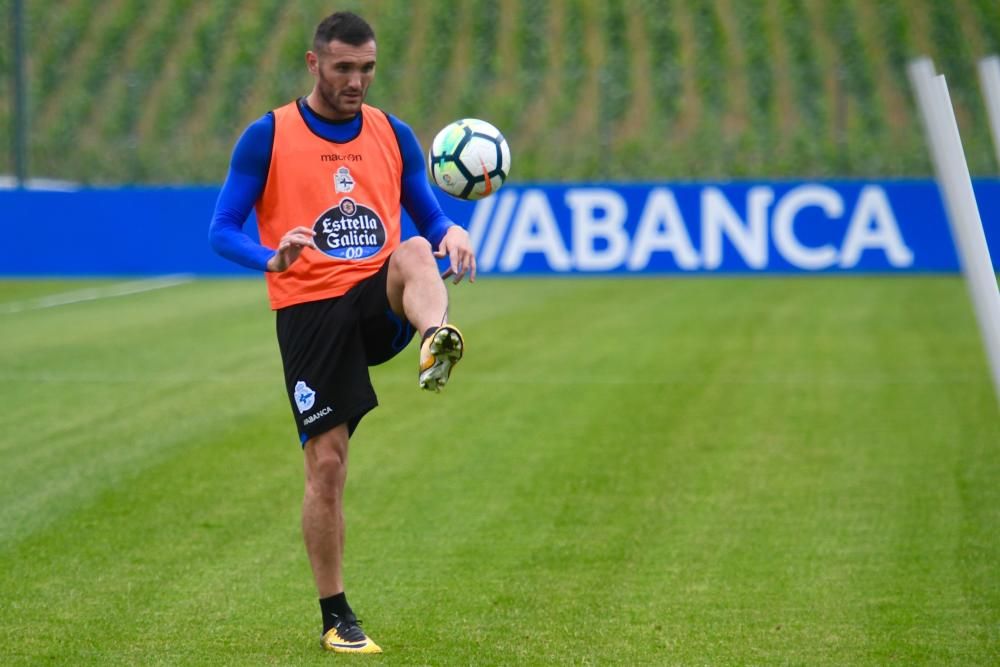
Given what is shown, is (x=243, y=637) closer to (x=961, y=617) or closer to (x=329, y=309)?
(x=329, y=309)

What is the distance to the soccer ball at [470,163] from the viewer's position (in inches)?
269

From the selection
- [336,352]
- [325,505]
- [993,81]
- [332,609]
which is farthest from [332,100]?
[993,81]

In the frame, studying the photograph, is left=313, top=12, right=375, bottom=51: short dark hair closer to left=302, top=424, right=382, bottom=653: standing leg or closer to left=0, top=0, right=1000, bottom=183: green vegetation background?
left=302, top=424, right=382, bottom=653: standing leg

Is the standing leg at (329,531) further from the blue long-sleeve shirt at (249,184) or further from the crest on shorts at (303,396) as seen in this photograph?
the blue long-sleeve shirt at (249,184)

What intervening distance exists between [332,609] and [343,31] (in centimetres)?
214

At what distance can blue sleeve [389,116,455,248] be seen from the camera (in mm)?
6520

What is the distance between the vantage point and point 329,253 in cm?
628

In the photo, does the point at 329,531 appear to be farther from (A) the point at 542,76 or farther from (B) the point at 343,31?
(A) the point at 542,76

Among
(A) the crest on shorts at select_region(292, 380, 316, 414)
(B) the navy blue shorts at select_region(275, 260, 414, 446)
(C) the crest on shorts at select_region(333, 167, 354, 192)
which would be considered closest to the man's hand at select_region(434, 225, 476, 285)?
(B) the navy blue shorts at select_region(275, 260, 414, 446)

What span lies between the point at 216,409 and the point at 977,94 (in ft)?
92.1

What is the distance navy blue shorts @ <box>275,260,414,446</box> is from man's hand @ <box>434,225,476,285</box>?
232 millimetres

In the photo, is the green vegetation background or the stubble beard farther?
the green vegetation background

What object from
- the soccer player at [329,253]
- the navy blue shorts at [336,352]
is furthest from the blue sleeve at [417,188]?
the navy blue shorts at [336,352]

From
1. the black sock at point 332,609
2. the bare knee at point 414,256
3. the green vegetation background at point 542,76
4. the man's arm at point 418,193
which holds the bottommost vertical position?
the black sock at point 332,609
